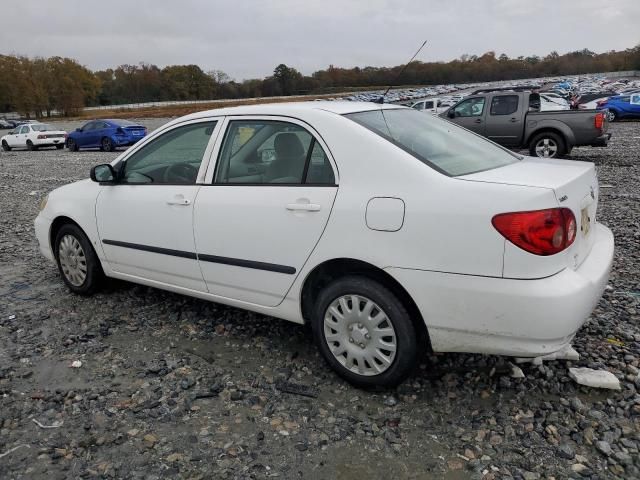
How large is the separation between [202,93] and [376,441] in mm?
117790

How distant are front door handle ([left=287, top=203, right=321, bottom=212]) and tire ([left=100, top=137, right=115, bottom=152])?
840 inches

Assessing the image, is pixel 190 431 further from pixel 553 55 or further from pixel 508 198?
pixel 553 55

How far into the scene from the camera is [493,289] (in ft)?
8.07

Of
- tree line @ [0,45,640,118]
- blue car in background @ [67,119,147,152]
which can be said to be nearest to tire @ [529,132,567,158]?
blue car in background @ [67,119,147,152]

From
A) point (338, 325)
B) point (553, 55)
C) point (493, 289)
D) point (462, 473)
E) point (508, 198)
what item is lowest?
point (462, 473)

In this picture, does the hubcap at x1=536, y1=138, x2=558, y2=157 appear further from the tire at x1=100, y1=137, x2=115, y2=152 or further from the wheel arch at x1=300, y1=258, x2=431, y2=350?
the tire at x1=100, y1=137, x2=115, y2=152

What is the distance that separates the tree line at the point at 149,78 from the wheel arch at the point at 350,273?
70.0m

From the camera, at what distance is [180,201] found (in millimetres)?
3596

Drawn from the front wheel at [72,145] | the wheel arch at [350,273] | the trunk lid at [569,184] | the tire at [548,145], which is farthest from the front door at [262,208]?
the front wheel at [72,145]

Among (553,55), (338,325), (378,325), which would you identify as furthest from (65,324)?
(553,55)

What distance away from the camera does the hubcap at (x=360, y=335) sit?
2859 millimetres

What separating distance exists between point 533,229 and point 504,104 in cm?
1185

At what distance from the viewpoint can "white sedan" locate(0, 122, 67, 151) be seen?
2586 cm

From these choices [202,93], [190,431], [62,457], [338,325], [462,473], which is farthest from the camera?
[202,93]
